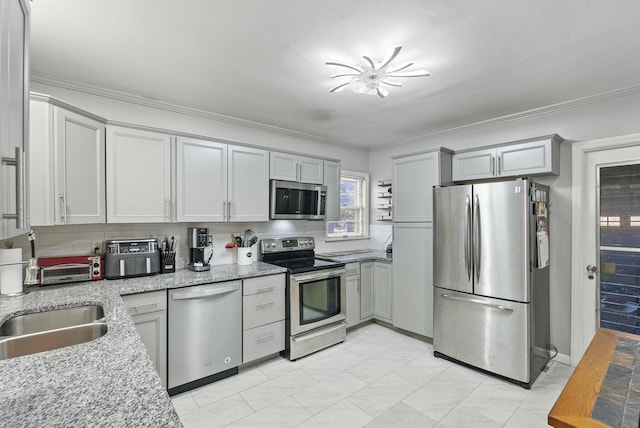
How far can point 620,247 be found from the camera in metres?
2.89

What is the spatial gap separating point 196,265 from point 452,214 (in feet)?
8.32

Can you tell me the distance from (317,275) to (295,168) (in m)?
1.26

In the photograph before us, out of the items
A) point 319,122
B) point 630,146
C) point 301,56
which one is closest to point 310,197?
point 319,122

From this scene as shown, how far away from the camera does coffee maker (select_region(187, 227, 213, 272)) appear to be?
2993 mm

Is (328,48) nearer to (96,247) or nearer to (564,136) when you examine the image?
(96,247)

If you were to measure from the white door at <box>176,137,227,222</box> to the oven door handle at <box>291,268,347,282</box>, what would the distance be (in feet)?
3.12

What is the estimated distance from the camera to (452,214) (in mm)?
3115

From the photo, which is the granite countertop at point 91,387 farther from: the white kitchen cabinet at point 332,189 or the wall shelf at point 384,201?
the wall shelf at point 384,201

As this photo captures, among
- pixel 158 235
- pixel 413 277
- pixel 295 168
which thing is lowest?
pixel 413 277

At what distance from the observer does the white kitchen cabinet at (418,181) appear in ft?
11.2

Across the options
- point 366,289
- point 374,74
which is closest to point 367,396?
point 366,289

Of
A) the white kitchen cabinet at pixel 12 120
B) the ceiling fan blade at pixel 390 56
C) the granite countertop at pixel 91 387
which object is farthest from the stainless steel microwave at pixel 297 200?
the white kitchen cabinet at pixel 12 120

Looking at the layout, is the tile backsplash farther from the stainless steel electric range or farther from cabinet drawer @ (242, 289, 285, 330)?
cabinet drawer @ (242, 289, 285, 330)

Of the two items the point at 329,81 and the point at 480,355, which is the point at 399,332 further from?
the point at 329,81
